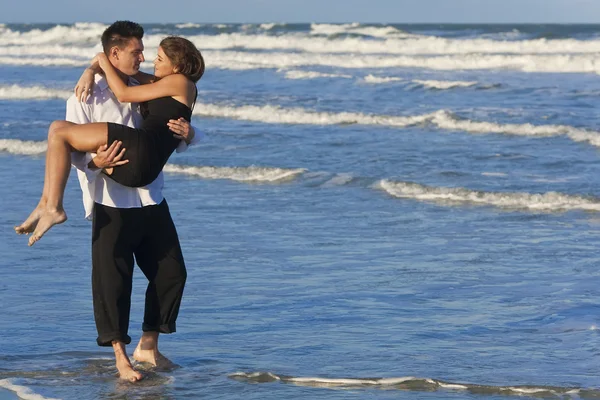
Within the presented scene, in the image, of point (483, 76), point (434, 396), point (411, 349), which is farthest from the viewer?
point (483, 76)

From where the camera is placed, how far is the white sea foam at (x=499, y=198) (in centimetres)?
1009

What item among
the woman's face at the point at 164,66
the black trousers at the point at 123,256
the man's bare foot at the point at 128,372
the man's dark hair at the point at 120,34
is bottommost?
the man's bare foot at the point at 128,372

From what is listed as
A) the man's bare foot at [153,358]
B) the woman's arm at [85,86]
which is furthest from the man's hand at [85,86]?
the man's bare foot at [153,358]

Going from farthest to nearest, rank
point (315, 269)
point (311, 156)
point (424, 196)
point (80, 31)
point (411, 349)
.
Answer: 1. point (80, 31)
2. point (311, 156)
3. point (424, 196)
4. point (315, 269)
5. point (411, 349)

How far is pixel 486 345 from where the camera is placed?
5738mm

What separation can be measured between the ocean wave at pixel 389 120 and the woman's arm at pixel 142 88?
10.1 meters

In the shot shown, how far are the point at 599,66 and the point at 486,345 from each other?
26094 millimetres

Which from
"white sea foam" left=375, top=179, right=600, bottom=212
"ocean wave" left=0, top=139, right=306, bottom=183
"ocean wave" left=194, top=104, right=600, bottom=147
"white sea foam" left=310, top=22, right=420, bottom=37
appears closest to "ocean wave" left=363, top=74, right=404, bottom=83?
"ocean wave" left=194, top=104, right=600, bottom=147

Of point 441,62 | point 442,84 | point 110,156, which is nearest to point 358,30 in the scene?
point 441,62

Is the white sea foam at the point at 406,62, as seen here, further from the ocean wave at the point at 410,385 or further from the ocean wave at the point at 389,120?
the ocean wave at the point at 410,385

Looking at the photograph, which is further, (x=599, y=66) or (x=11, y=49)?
(x=11, y=49)

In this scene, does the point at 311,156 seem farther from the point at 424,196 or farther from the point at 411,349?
the point at 411,349

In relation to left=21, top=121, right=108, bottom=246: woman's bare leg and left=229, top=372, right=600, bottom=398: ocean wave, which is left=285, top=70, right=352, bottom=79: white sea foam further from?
left=21, top=121, right=108, bottom=246: woman's bare leg

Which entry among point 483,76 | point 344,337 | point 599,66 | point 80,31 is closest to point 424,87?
point 483,76
